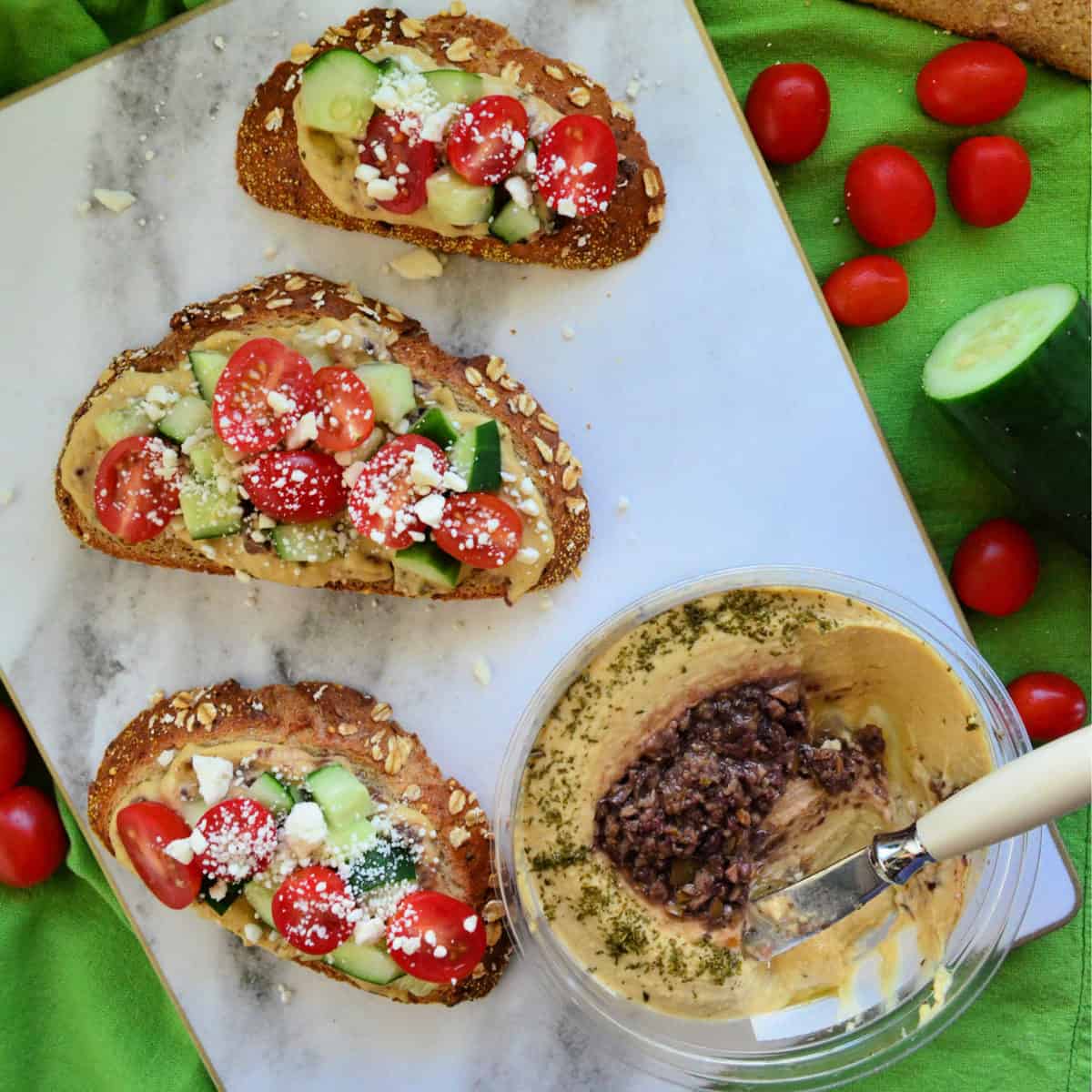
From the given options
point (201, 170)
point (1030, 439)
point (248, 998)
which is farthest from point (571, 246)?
point (248, 998)

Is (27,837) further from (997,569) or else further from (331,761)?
(997,569)

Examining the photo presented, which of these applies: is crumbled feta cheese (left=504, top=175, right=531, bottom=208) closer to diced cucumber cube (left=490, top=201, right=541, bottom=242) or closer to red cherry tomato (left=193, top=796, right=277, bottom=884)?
diced cucumber cube (left=490, top=201, right=541, bottom=242)

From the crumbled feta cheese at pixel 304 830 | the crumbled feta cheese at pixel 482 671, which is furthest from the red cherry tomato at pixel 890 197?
the crumbled feta cheese at pixel 304 830

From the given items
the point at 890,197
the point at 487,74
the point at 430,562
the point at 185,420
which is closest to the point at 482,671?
the point at 430,562

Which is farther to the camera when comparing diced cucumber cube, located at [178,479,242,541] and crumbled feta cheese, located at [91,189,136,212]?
crumbled feta cheese, located at [91,189,136,212]

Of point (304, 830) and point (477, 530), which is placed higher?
point (477, 530)

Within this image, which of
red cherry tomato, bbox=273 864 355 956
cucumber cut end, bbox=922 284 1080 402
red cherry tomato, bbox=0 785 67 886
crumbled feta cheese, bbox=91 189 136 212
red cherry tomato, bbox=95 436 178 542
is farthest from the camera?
red cherry tomato, bbox=0 785 67 886

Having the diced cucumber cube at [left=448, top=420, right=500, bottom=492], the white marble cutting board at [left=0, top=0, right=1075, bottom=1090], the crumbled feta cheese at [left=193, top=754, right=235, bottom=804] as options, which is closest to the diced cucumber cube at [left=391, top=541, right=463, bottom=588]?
the diced cucumber cube at [left=448, top=420, right=500, bottom=492]
